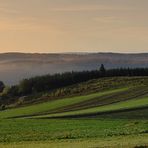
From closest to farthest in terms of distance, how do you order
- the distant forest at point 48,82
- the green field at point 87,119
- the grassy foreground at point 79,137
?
1. the grassy foreground at point 79,137
2. the green field at point 87,119
3. the distant forest at point 48,82

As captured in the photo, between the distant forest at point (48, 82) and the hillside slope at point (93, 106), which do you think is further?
the distant forest at point (48, 82)

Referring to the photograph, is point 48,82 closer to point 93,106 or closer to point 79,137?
point 93,106

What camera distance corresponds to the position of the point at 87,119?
196 feet

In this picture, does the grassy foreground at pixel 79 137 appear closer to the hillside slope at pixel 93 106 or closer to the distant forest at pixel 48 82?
the hillside slope at pixel 93 106

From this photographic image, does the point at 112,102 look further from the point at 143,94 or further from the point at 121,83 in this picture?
the point at 121,83

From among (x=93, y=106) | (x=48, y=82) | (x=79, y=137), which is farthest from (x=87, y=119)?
(x=48, y=82)

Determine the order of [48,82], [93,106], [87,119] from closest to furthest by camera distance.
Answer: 1. [87,119]
2. [93,106]
3. [48,82]

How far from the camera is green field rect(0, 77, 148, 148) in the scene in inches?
1446

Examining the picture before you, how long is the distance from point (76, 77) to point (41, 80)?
28.8 ft

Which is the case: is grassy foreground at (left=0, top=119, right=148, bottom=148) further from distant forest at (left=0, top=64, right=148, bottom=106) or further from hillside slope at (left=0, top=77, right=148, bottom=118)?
distant forest at (left=0, top=64, right=148, bottom=106)

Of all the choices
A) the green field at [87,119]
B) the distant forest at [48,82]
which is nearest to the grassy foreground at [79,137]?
the green field at [87,119]

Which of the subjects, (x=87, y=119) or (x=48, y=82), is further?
(x=48, y=82)

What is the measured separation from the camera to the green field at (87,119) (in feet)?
120

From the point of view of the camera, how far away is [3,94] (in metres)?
140
